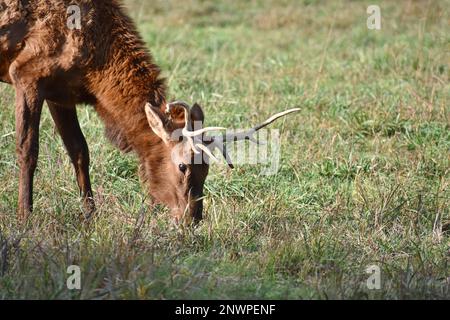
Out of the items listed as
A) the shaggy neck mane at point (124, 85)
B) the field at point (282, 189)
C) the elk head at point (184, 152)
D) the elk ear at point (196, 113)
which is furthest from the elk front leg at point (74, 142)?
the elk ear at point (196, 113)

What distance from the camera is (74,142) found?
7828mm

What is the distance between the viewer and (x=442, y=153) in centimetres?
900

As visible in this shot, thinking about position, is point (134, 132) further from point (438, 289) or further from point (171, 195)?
point (438, 289)

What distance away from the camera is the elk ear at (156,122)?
6.96m

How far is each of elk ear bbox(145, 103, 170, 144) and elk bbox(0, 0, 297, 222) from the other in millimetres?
11

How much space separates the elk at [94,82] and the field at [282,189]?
325 millimetres

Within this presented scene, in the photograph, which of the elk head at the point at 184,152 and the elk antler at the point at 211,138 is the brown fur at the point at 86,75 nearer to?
the elk head at the point at 184,152

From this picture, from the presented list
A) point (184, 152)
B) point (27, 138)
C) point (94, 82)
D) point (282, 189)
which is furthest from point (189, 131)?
point (282, 189)

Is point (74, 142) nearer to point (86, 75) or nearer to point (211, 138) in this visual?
point (86, 75)

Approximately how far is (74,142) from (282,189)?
6.09ft

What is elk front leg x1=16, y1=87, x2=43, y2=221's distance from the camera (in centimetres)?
719

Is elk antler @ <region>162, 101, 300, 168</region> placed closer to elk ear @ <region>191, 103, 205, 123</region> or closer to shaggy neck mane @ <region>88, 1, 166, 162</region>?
elk ear @ <region>191, 103, 205, 123</region>

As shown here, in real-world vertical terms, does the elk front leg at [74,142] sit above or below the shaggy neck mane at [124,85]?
below

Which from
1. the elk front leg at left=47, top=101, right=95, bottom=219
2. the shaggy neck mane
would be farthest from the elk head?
the elk front leg at left=47, top=101, right=95, bottom=219
